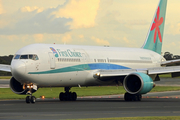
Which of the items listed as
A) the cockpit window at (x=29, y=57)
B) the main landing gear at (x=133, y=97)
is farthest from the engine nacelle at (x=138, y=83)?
the cockpit window at (x=29, y=57)

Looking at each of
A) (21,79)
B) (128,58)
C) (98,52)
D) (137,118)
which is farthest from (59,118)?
(128,58)

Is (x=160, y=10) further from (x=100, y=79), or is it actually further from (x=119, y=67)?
(x=100, y=79)

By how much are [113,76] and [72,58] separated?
3.67m

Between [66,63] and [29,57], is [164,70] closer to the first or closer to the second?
[66,63]

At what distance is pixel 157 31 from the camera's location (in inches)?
1738

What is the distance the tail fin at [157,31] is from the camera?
43.6 meters

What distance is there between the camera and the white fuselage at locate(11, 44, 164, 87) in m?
27.0

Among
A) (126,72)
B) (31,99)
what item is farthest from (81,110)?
(126,72)

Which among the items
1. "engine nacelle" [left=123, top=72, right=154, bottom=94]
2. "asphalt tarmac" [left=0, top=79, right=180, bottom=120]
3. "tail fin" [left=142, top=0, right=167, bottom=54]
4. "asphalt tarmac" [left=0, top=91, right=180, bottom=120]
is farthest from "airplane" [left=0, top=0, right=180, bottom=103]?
"tail fin" [left=142, top=0, right=167, bottom=54]

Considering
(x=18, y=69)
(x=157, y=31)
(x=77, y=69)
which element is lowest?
(x=18, y=69)

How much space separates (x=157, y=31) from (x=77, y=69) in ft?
53.3

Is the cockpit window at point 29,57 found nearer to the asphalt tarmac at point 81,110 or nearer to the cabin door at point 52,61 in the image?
the cabin door at point 52,61

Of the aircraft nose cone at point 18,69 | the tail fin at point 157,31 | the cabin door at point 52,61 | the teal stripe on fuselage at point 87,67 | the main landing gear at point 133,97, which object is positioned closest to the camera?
the aircraft nose cone at point 18,69

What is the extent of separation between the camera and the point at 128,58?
37.6 m
